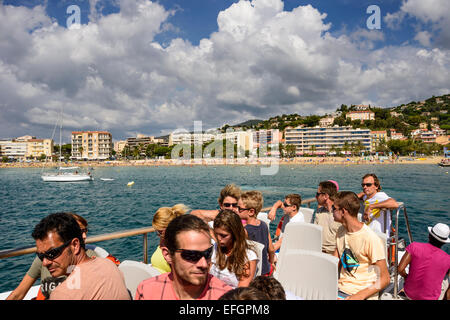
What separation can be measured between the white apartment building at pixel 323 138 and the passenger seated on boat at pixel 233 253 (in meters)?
149


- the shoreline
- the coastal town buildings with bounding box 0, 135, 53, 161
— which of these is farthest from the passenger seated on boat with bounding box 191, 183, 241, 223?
the coastal town buildings with bounding box 0, 135, 53, 161

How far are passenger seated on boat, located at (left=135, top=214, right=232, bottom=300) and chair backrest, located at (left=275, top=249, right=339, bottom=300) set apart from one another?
1108mm

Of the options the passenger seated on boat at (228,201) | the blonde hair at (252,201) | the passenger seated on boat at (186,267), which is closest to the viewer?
the passenger seated on boat at (186,267)

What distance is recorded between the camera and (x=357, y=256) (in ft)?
9.36

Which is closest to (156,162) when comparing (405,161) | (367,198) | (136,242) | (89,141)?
(89,141)

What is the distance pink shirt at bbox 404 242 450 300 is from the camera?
285 cm

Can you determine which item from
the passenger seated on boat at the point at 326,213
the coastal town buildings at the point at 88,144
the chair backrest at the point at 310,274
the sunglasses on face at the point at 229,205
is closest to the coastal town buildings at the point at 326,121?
the coastal town buildings at the point at 88,144

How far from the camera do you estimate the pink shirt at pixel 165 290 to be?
1723 mm

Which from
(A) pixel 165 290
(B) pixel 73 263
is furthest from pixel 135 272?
(A) pixel 165 290

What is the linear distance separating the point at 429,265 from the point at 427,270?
0.06 meters

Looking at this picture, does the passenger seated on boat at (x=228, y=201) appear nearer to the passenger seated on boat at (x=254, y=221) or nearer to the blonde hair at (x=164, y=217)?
the passenger seated on boat at (x=254, y=221)

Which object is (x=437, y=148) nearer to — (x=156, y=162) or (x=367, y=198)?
(x=156, y=162)

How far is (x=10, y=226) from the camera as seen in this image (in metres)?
19.1

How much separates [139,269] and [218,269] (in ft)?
2.34
